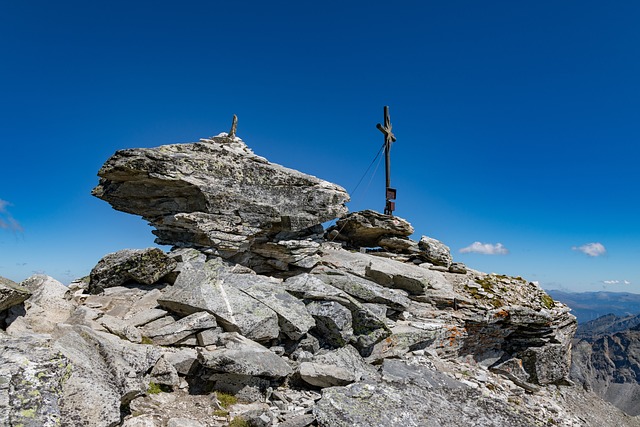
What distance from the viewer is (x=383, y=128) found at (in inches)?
1259

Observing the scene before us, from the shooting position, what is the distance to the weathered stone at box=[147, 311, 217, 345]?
41.1 ft

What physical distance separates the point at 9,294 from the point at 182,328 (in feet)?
16.6

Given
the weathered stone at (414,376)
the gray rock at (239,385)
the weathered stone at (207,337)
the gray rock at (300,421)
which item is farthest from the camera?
the weathered stone at (207,337)

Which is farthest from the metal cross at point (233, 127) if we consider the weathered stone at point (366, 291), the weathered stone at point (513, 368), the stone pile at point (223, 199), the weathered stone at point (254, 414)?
the weathered stone at point (513, 368)

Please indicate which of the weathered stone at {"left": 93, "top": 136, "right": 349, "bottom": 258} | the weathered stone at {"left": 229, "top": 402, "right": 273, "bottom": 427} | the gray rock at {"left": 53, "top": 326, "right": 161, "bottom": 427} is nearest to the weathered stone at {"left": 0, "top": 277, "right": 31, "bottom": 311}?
the gray rock at {"left": 53, "top": 326, "right": 161, "bottom": 427}

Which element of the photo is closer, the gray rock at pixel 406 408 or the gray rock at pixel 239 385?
the gray rock at pixel 406 408

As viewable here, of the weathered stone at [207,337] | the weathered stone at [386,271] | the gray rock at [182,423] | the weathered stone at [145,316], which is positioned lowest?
the gray rock at [182,423]

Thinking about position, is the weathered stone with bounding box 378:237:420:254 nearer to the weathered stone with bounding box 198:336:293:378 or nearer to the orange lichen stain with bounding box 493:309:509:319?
the orange lichen stain with bounding box 493:309:509:319

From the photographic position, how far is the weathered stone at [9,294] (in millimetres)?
10203

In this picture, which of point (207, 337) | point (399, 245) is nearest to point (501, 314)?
point (399, 245)

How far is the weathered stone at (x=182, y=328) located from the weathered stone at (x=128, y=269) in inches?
173

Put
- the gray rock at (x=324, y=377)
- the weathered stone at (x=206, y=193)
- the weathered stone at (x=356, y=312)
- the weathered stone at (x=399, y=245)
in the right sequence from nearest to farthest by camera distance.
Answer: the gray rock at (x=324, y=377), the weathered stone at (x=356, y=312), the weathered stone at (x=206, y=193), the weathered stone at (x=399, y=245)

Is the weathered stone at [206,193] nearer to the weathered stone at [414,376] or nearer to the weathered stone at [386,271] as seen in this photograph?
the weathered stone at [386,271]

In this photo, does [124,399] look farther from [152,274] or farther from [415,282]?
[415,282]
